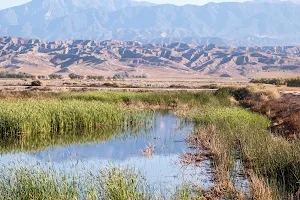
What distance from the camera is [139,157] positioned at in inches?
787

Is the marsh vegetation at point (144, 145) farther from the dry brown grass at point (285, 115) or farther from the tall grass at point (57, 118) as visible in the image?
the dry brown grass at point (285, 115)

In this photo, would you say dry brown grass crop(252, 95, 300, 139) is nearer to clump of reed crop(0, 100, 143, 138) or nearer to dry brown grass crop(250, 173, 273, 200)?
clump of reed crop(0, 100, 143, 138)

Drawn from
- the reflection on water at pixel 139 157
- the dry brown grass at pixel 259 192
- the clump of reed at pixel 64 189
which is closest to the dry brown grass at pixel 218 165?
the dry brown grass at pixel 259 192

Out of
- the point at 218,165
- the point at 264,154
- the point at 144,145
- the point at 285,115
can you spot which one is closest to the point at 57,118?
the point at 144,145

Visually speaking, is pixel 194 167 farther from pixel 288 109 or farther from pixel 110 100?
pixel 110 100

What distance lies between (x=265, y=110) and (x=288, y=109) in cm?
333

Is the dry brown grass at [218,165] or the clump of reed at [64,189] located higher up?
the clump of reed at [64,189]

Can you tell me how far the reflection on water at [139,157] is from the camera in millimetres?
16094

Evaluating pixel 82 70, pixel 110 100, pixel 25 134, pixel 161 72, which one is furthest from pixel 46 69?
pixel 25 134

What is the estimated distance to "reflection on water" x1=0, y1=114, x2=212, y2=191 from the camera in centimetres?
1609

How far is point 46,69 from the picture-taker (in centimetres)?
18150

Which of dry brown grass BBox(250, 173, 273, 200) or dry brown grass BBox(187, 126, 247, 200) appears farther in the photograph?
dry brown grass BBox(187, 126, 247, 200)

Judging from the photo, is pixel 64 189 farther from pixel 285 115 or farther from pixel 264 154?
pixel 285 115

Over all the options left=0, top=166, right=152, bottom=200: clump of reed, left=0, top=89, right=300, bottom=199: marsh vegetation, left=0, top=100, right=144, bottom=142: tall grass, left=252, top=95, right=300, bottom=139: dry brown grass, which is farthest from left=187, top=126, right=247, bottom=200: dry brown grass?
left=0, top=100, right=144, bottom=142: tall grass
